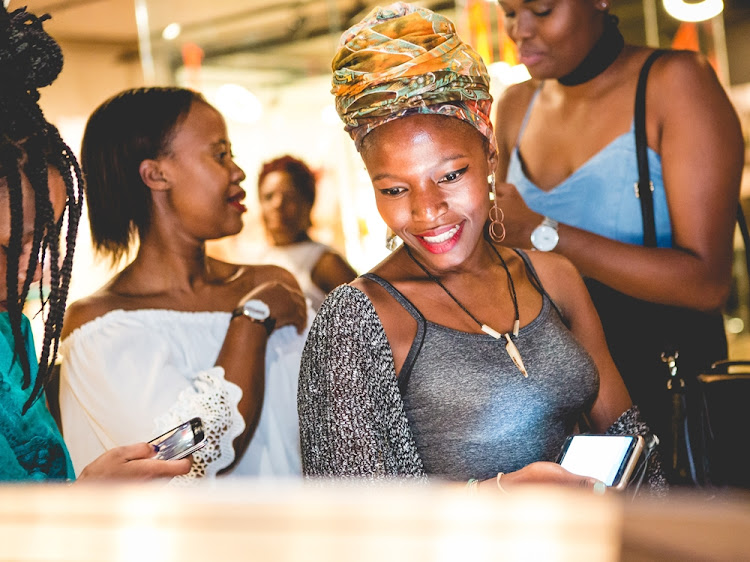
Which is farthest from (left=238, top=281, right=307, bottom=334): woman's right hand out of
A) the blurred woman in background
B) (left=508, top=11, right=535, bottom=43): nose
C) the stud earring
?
the blurred woman in background

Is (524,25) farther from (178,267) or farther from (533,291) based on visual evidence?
(178,267)

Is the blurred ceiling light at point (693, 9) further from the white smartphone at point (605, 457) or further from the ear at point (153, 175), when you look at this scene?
the white smartphone at point (605, 457)

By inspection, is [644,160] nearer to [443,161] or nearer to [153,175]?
[443,161]

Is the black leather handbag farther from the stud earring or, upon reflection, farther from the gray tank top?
the stud earring

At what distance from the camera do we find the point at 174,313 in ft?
6.93

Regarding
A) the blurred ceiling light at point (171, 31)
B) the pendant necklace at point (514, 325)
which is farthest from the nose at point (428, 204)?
the blurred ceiling light at point (171, 31)

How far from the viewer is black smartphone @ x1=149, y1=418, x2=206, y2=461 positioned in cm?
151

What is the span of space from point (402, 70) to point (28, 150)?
0.67m

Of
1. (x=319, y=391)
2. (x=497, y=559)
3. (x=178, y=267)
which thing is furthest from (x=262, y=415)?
(x=497, y=559)

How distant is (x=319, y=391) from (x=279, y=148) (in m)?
4.18

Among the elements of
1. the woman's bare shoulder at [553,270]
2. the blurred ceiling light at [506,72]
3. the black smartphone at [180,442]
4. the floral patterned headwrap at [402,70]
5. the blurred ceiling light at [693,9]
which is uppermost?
the blurred ceiling light at [693,9]

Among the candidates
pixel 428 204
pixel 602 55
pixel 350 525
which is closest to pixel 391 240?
pixel 428 204

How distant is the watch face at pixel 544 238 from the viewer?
1876mm

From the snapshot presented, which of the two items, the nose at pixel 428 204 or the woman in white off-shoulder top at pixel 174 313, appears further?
the woman in white off-shoulder top at pixel 174 313
